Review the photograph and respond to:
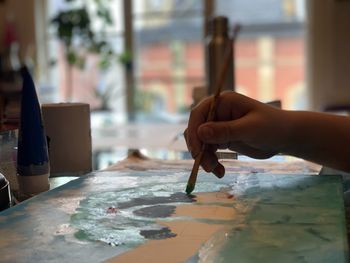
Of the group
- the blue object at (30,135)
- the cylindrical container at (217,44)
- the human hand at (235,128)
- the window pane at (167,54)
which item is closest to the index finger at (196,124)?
the human hand at (235,128)

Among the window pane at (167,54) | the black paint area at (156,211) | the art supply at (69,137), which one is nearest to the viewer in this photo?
the black paint area at (156,211)

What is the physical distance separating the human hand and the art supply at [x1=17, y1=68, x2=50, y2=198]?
24 centimetres

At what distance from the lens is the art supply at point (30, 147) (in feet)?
2.63

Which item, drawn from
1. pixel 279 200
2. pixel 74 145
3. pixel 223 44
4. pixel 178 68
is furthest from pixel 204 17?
pixel 279 200

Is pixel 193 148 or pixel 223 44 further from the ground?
pixel 223 44

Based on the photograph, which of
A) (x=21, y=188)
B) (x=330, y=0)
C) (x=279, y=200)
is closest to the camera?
(x=279, y=200)

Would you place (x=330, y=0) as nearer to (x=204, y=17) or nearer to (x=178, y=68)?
(x=204, y=17)

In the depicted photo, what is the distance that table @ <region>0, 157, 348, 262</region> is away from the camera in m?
0.52

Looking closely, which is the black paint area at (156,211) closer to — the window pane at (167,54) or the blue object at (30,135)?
the blue object at (30,135)

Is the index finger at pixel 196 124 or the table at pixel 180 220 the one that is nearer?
the table at pixel 180 220

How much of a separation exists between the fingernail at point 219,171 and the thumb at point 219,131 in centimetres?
7

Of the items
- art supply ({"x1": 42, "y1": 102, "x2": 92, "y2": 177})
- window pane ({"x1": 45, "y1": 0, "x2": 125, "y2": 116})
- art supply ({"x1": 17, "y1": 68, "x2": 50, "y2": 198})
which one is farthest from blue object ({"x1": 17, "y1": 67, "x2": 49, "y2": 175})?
window pane ({"x1": 45, "y1": 0, "x2": 125, "y2": 116})

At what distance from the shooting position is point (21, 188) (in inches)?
31.6

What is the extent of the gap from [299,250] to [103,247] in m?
0.20
